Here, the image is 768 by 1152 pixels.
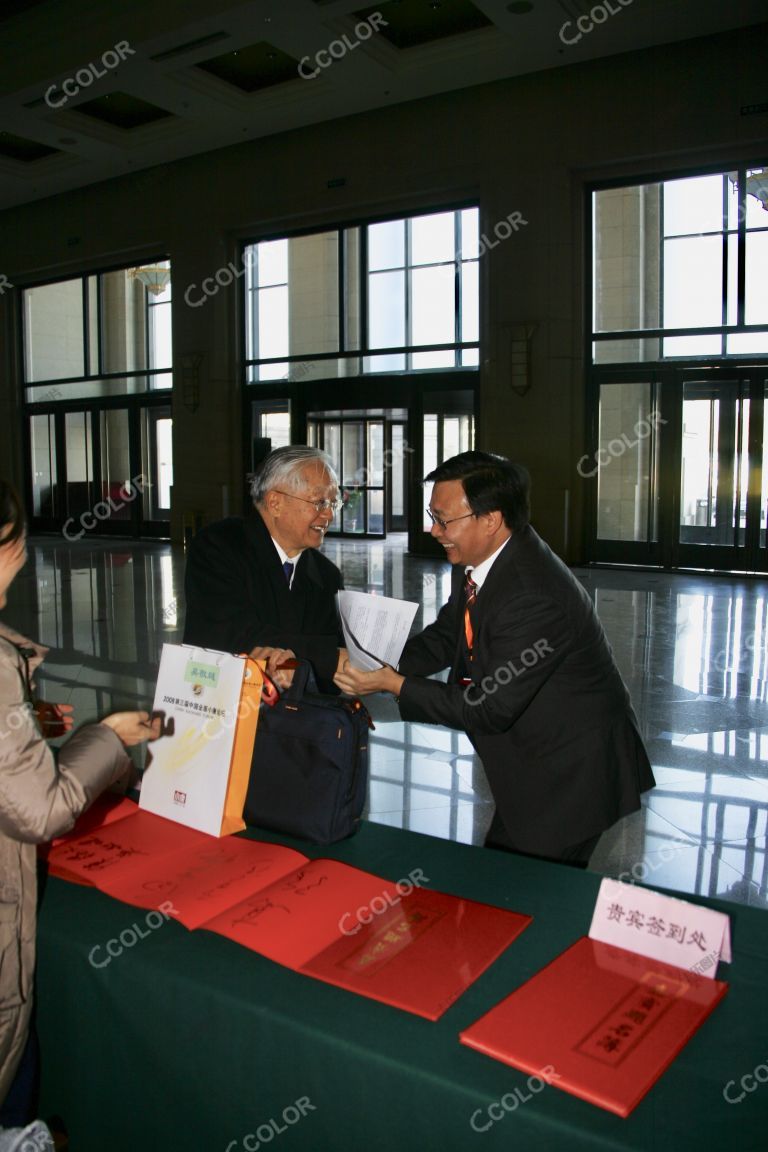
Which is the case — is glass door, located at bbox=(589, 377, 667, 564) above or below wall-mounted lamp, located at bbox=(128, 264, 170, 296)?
below

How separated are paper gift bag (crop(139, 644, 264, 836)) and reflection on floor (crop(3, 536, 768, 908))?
189cm

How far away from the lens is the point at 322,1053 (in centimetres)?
127

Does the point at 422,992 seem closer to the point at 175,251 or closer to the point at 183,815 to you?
the point at 183,815

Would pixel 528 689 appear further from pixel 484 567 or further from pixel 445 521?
pixel 445 521

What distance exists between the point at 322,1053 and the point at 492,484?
1369mm

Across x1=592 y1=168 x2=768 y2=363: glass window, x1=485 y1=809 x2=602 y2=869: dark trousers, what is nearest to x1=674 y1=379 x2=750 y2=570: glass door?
x1=592 y1=168 x2=768 y2=363: glass window

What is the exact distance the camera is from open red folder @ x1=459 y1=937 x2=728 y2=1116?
1.16 metres

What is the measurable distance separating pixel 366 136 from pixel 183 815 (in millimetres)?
14415

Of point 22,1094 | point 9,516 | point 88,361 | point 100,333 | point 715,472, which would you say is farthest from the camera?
point 88,361

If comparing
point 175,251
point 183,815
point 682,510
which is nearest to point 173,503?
point 175,251

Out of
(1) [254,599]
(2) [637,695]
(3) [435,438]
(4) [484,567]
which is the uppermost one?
(3) [435,438]

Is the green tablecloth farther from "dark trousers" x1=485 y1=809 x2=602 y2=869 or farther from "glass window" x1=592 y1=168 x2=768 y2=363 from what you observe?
"glass window" x1=592 y1=168 x2=768 y2=363

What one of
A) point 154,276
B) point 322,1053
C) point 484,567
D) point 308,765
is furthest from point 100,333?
point 322,1053

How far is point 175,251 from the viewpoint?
16625 mm
